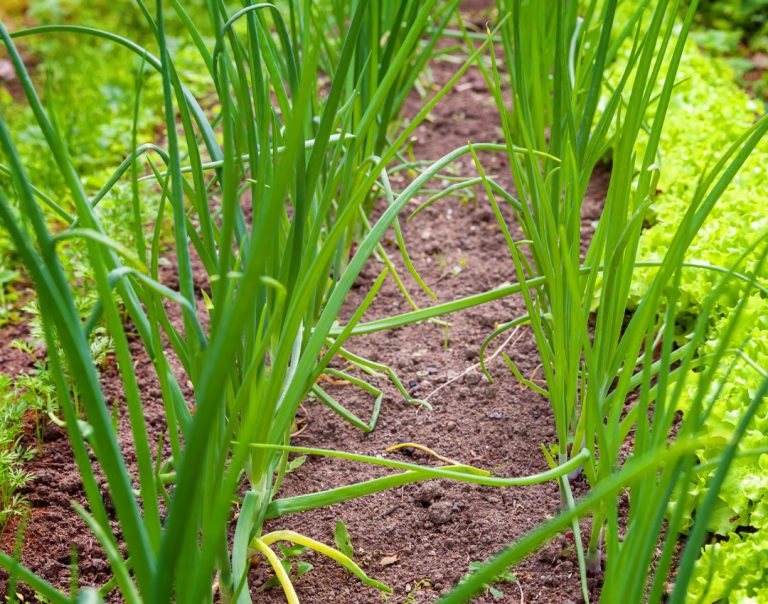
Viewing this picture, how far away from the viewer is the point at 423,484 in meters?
1.69

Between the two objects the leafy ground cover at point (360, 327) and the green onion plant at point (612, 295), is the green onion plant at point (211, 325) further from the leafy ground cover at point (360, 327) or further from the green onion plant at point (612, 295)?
the green onion plant at point (612, 295)

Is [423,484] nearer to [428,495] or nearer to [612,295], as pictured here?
[428,495]

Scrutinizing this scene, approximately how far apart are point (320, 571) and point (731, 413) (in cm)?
76

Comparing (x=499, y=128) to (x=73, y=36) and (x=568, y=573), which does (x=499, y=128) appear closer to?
(x=568, y=573)

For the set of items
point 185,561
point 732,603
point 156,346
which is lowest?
point 732,603

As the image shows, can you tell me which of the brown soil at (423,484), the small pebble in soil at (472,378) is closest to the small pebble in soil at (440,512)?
the brown soil at (423,484)

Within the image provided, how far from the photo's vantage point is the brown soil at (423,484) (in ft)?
4.91

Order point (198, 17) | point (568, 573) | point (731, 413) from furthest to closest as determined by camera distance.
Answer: point (198, 17) < point (731, 413) < point (568, 573)

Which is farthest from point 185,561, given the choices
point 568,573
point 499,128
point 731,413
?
point 499,128

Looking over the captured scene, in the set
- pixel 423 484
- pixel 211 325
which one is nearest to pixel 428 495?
pixel 423 484

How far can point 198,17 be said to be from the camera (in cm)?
456

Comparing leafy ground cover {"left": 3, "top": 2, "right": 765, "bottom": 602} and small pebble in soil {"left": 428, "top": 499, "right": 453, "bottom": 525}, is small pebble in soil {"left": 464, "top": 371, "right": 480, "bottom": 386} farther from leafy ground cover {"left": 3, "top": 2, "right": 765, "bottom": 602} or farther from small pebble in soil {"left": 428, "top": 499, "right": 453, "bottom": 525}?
small pebble in soil {"left": 428, "top": 499, "right": 453, "bottom": 525}

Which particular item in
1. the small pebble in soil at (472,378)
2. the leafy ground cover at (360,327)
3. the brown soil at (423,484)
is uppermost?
the leafy ground cover at (360,327)

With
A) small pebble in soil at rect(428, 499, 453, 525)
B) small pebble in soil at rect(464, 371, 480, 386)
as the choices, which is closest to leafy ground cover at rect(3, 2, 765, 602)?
small pebble in soil at rect(428, 499, 453, 525)
